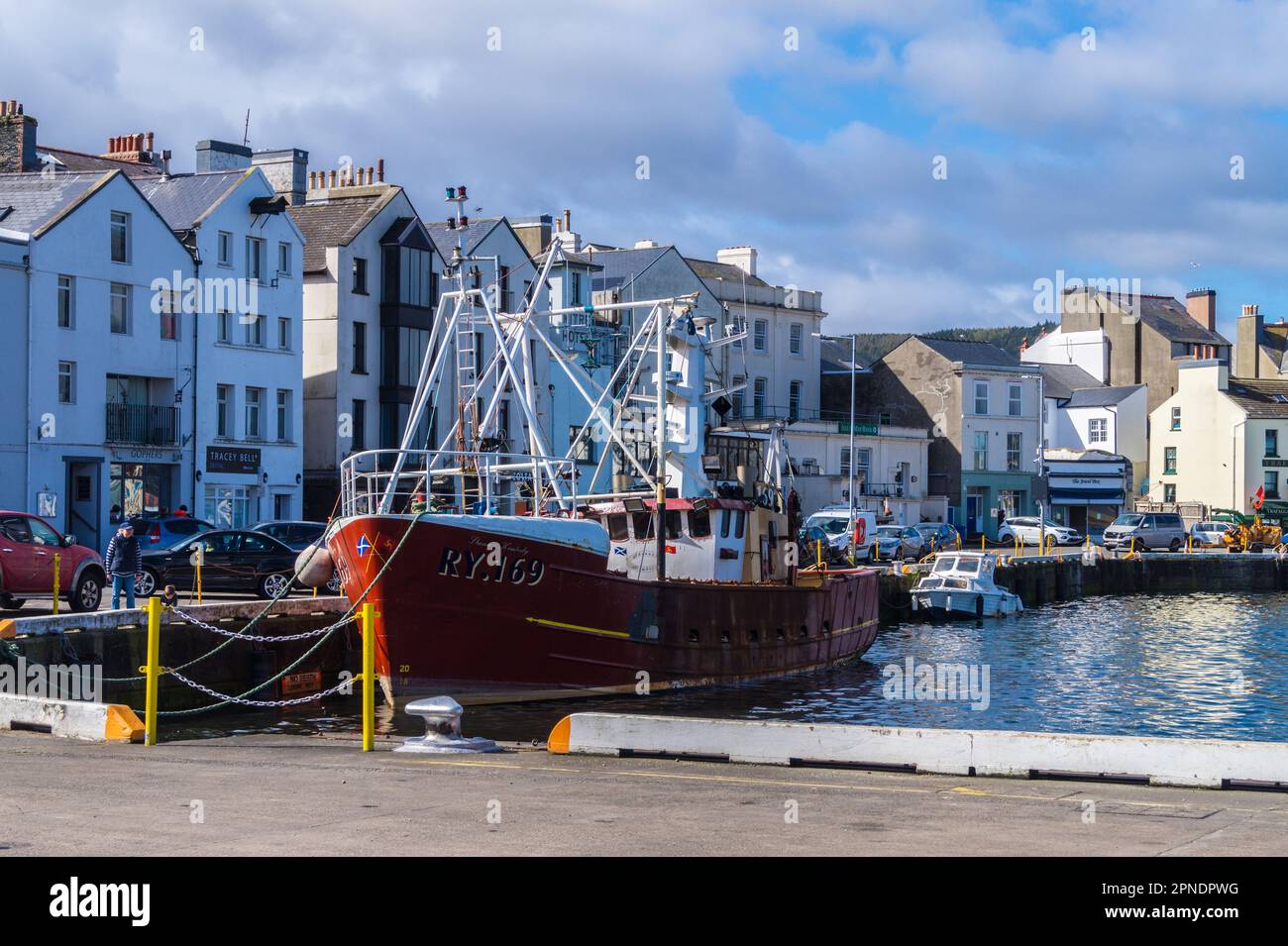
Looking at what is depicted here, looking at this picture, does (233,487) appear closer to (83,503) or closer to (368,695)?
(83,503)

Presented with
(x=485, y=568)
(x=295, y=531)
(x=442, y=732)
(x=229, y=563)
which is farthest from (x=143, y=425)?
(x=442, y=732)

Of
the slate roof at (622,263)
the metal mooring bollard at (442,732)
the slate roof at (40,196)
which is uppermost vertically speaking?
the slate roof at (622,263)

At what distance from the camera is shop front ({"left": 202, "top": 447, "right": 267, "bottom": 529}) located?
171ft

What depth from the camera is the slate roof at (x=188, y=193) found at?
5309 centimetres

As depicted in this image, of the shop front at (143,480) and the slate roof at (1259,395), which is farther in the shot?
the slate roof at (1259,395)

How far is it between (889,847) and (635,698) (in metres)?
18.1

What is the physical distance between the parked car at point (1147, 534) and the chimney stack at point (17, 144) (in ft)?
174

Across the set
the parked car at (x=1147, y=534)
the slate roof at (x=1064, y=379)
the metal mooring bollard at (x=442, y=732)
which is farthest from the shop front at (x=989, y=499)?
the metal mooring bollard at (x=442, y=732)

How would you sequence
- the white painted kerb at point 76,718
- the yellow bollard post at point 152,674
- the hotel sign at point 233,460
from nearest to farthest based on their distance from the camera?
the yellow bollard post at point 152,674 → the white painted kerb at point 76,718 → the hotel sign at point 233,460

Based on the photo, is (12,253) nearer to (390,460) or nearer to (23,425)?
(23,425)

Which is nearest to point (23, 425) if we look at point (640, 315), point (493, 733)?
point (493, 733)

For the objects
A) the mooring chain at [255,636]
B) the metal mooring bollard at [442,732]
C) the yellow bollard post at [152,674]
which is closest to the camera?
the metal mooring bollard at [442,732]

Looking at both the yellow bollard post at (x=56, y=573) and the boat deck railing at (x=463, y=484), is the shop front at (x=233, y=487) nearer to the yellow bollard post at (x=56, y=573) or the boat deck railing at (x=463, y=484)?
the boat deck railing at (x=463, y=484)

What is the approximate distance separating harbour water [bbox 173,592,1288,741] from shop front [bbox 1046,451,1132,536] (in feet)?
118
